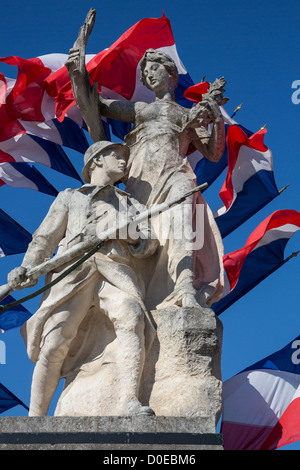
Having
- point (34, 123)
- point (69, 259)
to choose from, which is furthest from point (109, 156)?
point (34, 123)

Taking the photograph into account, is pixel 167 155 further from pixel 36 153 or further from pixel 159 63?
pixel 36 153

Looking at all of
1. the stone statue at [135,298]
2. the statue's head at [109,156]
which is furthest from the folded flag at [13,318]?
the statue's head at [109,156]

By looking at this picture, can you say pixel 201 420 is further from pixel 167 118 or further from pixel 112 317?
pixel 167 118

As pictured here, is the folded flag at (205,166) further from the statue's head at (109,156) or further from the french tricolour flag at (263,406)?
the statue's head at (109,156)

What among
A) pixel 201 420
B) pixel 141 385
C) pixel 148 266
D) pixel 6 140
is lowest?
pixel 201 420

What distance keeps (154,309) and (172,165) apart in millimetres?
1718

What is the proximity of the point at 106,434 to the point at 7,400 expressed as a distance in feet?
18.6

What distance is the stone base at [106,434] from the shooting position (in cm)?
591

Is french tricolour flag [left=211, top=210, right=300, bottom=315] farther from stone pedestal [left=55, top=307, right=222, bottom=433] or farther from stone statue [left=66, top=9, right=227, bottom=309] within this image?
stone pedestal [left=55, top=307, right=222, bottom=433]

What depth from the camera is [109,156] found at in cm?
842

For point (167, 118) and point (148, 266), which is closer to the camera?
point (148, 266)


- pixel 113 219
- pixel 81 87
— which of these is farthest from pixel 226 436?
pixel 81 87

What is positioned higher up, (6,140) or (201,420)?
(6,140)

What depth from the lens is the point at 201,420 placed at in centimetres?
623
